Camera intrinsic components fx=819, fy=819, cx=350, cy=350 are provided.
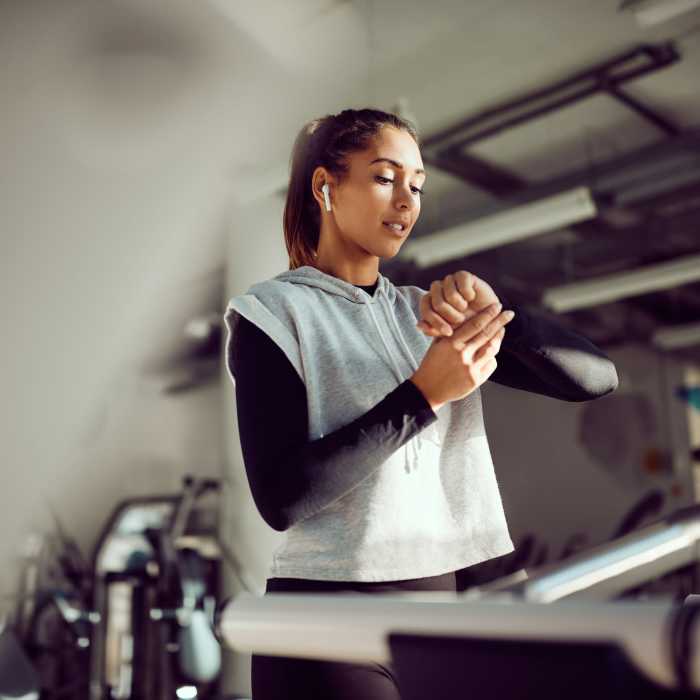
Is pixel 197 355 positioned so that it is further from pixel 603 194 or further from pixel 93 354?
pixel 603 194

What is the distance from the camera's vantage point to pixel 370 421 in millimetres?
752

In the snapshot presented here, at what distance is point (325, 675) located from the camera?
0.75 meters

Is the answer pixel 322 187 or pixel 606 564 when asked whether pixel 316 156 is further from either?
pixel 606 564

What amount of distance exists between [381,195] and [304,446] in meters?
0.32

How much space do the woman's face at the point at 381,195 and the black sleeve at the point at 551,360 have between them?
145 mm

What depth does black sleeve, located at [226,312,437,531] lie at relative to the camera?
2.44ft

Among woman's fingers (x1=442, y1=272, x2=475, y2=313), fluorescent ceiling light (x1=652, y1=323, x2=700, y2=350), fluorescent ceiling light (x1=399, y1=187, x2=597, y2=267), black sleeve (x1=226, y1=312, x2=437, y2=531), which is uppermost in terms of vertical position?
fluorescent ceiling light (x1=399, y1=187, x2=597, y2=267)

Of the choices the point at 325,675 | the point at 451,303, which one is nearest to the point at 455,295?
the point at 451,303

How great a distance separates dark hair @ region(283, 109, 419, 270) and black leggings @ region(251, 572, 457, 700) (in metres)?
0.41

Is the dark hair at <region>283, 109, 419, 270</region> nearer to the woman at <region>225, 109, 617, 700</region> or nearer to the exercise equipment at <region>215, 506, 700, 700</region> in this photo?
the woman at <region>225, 109, 617, 700</region>

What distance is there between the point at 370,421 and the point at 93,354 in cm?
634

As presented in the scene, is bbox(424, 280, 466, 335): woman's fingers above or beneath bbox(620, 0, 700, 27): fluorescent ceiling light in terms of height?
beneath

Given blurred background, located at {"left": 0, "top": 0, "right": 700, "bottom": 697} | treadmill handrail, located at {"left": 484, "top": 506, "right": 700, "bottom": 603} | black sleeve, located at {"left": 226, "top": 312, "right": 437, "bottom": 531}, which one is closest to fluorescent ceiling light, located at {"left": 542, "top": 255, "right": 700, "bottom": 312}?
blurred background, located at {"left": 0, "top": 0, "right": 700, "bottom": 697}

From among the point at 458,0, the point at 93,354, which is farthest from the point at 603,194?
the point at 93,354
